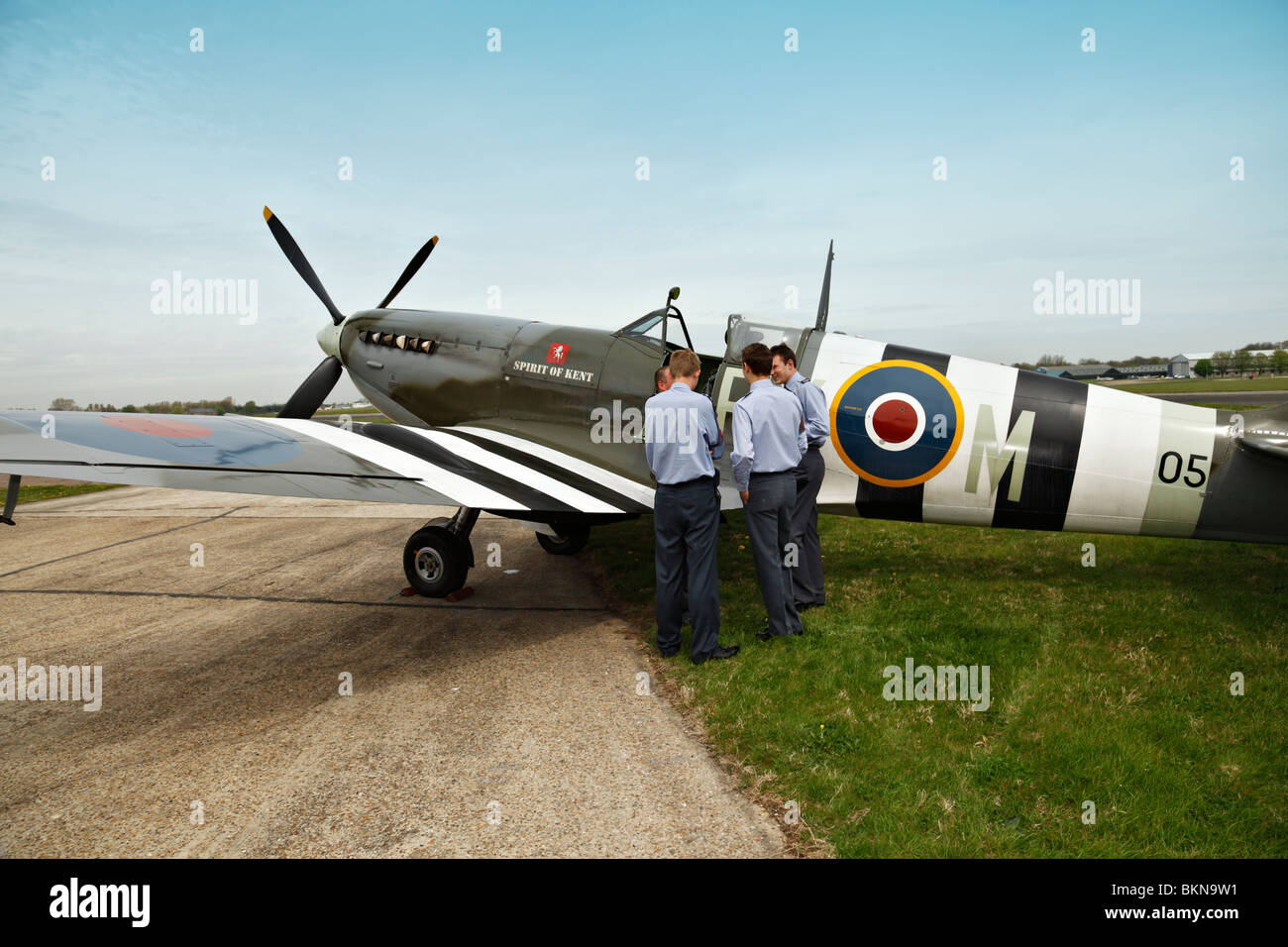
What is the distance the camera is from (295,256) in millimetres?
9461

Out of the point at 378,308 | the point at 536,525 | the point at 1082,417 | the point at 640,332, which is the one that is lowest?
the point at 536,525

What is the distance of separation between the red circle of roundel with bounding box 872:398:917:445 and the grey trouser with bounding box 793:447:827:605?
0.57 m

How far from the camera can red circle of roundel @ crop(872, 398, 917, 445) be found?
5.78m

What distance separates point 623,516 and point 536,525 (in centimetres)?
109

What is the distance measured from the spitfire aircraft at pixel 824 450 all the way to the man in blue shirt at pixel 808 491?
14.1 inches

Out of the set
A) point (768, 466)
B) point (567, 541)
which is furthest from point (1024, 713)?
point (567, 541)

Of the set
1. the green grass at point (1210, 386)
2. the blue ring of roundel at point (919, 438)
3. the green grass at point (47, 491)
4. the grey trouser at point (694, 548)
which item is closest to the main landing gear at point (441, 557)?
the grey trouser at point (694, 548)

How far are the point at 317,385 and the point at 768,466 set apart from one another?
6840 mm

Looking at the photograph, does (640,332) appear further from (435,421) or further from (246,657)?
(246,657)

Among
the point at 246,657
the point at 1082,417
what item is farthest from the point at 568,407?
the point at 1082,417

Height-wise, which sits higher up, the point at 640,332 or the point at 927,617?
the point at 640,332

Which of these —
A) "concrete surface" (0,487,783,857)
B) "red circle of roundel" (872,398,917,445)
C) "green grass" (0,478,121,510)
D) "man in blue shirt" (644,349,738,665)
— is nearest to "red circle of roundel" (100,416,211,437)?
"concrete surface" (0,487,783,857)

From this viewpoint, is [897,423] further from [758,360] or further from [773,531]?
[773,531]

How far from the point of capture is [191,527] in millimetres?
10664
